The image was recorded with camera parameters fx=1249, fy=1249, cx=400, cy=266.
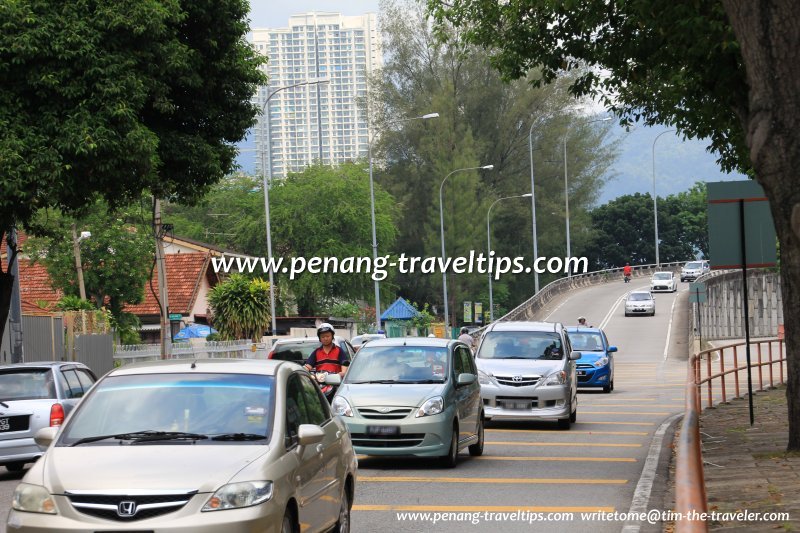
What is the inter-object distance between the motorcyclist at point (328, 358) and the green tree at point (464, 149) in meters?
67.1

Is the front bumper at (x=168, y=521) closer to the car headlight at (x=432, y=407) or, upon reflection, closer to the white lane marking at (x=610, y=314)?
the car headlight at (x=432, y=407)

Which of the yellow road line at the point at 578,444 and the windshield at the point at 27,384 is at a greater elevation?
the windshield at the point at 27,384

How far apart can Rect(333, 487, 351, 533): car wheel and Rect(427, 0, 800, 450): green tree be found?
15.9 ft

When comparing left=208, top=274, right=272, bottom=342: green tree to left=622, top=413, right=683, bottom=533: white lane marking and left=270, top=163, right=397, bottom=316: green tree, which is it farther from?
left=622, top=413, right=683, bottom=533: white lane marking

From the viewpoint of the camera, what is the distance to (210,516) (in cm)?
718

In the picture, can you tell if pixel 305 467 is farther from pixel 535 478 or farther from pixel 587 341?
pixel 587 341

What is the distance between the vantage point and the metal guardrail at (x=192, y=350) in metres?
38.4

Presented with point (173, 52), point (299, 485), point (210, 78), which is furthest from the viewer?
point (210, 78)

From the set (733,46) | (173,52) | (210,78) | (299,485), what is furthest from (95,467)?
(210,78)

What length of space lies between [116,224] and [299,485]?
46064 millimetres

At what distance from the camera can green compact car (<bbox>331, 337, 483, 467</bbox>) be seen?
15.4 m

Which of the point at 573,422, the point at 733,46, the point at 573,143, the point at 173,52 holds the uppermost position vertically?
the point at 573,143

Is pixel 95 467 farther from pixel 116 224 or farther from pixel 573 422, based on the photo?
pixel 116 224

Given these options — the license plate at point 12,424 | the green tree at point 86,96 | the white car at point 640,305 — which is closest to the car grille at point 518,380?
the green tree at point 86,96
